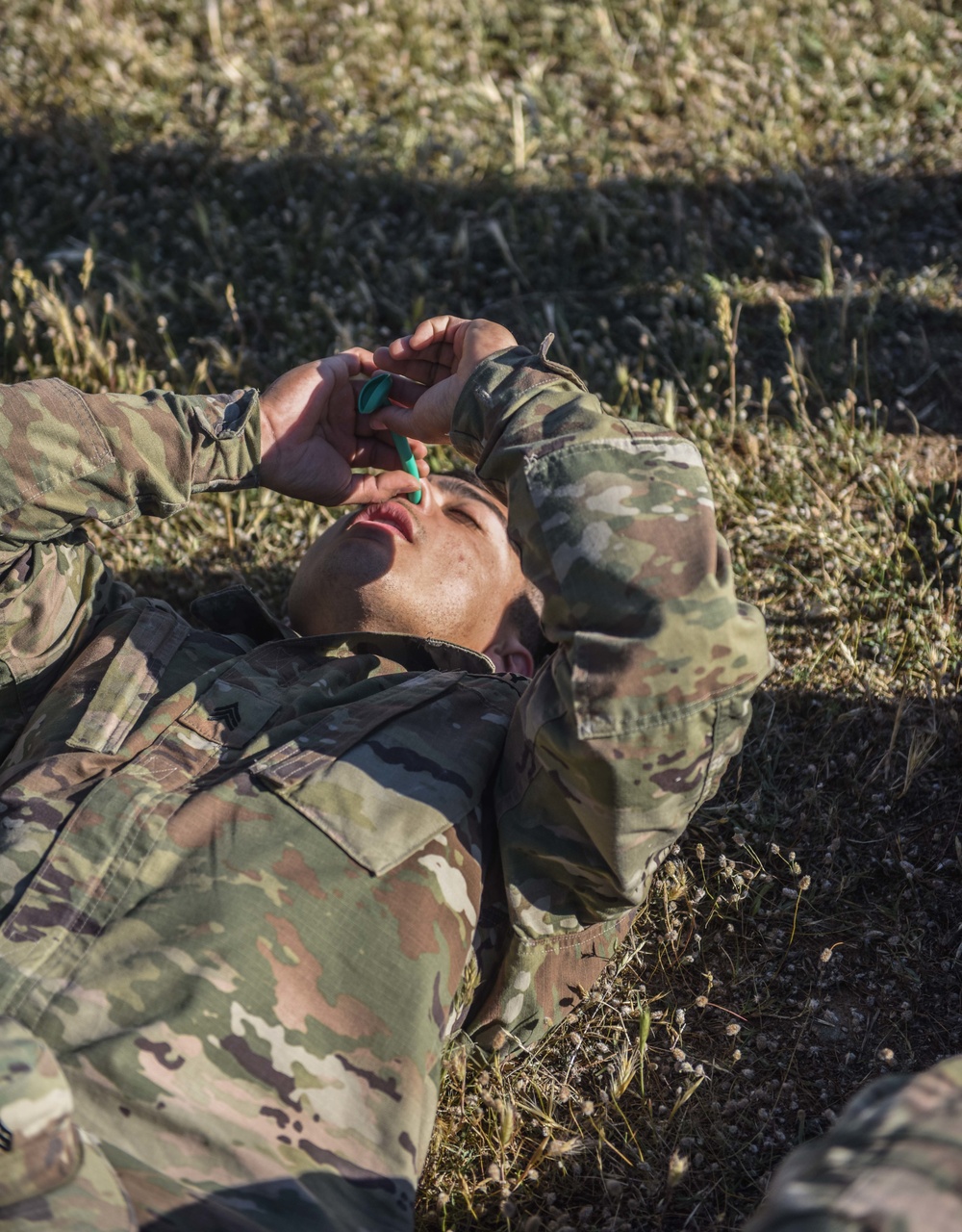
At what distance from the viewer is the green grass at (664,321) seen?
272 centimetres

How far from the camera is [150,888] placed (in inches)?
87.0

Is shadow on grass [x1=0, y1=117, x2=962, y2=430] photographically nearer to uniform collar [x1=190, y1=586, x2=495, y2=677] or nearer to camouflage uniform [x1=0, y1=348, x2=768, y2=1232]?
uniform collar [x1=190, y1=586, x2=495, y2=677]

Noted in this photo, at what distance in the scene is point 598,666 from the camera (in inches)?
86.4

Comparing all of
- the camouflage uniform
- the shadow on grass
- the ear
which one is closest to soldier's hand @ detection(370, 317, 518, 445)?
the camouflage uniform

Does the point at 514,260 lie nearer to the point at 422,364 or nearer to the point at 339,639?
the point at 422,364

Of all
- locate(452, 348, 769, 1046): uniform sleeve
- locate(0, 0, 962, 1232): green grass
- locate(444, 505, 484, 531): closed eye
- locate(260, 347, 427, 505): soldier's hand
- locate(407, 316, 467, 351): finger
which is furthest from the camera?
locate(444, 505, 484, 531): closed eye

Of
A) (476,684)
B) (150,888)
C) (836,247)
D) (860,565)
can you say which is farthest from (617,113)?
(150,888)

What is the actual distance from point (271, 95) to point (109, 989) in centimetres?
442

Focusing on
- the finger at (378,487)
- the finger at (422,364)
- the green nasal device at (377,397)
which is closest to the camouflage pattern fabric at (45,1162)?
the finger at (378,487)

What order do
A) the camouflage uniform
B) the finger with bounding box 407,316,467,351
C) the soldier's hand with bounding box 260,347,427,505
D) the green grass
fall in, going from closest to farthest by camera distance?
the camouflage uniform, the green grass, the finger with bounding box 407,316,467,351, the soldier's hand with bounding box 260,347,427,505

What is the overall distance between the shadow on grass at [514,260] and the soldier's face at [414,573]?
1255mm

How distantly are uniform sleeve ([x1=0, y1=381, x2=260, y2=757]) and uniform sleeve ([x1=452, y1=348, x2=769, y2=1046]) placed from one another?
0.69 metres

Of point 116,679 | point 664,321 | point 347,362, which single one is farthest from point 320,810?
point 664,321

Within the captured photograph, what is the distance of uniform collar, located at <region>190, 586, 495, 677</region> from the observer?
2.97 meters
